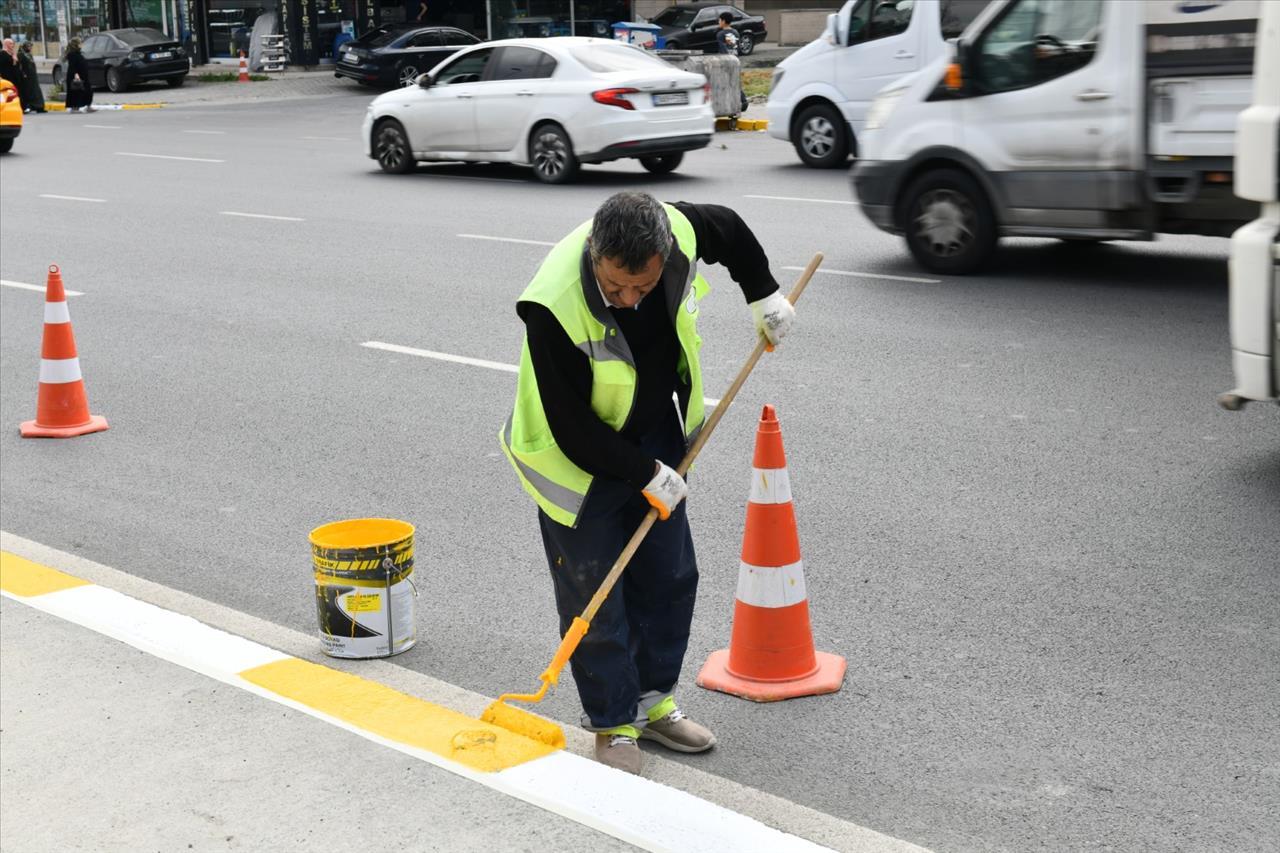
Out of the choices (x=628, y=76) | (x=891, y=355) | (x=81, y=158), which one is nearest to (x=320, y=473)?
(x=891, y=355)

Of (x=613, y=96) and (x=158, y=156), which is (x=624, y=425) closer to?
(x=613, y=96)

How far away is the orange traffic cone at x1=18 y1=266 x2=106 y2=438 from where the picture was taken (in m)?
7.62

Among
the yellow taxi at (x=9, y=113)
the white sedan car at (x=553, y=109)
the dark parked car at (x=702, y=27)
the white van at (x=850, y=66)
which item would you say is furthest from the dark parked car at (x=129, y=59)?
the white van at (x=850, y=66)

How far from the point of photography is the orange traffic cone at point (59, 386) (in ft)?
25.0

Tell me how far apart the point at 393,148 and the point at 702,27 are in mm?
22147

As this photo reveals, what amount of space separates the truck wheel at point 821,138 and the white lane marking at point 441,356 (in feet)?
29.7

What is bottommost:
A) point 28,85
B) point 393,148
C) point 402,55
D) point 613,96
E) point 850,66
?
point 393,148

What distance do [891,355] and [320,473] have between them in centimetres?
337

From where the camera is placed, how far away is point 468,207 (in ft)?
50.6

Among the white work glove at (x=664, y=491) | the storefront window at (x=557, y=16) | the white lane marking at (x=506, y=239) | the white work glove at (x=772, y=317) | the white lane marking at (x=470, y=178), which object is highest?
the storefront window at (x=557, y=16)

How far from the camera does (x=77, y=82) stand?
32.1 m

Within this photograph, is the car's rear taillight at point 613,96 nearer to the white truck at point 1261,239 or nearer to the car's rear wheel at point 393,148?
the car's rear wheel at point 393,148

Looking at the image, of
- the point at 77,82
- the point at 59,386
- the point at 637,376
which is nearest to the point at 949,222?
the point at 59,386

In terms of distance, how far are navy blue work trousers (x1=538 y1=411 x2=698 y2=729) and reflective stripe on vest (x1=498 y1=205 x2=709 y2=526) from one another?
0.09 m
